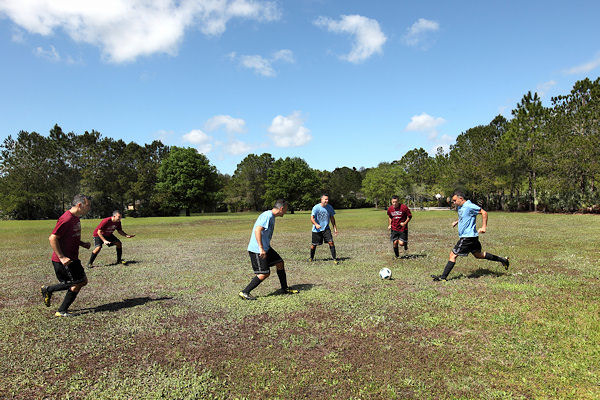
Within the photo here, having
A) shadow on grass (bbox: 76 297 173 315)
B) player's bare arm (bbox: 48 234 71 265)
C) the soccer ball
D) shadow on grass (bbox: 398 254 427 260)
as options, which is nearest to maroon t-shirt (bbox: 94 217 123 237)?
shadow on grass (bbox: 76 297 173 315)

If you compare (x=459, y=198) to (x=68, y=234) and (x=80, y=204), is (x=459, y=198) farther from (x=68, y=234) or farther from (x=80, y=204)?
(x=68, y=234)

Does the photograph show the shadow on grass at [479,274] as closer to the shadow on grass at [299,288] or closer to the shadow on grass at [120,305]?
the shadow on grass at [299,288]

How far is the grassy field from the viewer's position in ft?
13.4

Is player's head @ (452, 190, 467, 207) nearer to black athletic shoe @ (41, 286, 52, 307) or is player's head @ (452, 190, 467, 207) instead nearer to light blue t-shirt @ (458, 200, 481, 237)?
light blue t-shirt @ (458, 200, 481, 237)

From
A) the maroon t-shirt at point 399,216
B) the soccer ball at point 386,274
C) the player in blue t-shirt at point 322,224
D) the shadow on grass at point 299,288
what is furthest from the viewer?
the maroon t-shirt at point 399,216

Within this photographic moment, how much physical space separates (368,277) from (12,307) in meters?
8.76

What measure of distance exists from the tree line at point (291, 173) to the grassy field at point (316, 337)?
3807 cm

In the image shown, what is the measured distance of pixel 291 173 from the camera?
69.0 m

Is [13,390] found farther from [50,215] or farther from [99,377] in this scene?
[50,215]

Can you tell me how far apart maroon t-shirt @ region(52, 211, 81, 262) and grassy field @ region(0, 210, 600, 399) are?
1.36 metres

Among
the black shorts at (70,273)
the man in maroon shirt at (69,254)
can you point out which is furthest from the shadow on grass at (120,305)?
the black shorts at (70,273)

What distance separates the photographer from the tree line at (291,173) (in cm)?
3881

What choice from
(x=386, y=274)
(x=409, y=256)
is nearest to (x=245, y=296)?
(x=386, y=274)

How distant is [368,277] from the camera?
9352mm
